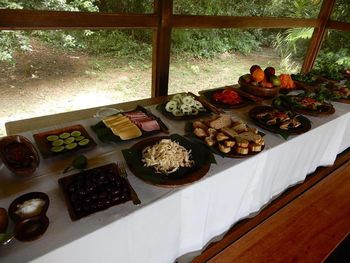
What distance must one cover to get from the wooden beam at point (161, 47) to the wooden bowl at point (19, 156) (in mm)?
1219

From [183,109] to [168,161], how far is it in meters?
0.50

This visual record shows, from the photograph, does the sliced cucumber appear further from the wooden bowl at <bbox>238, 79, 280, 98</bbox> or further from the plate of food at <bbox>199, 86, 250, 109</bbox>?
the wooden bowl at <bbox>238, 79, 280, 98</bbox>

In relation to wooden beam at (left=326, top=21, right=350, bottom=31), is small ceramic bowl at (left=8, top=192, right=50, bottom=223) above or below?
below

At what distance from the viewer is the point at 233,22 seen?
2227 millimetres

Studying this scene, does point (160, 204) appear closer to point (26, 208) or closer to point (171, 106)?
point (26, 208)

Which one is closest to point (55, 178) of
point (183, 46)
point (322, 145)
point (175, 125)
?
point (175, 125)

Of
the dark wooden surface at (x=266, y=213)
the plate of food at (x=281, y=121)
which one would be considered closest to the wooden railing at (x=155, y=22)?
the plate of food at (x=281, y=121)

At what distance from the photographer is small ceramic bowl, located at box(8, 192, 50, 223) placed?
720 mm

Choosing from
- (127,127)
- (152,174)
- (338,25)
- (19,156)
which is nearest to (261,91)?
(127,127)

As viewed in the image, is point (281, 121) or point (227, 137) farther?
point (281, 121)

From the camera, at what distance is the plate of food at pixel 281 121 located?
1.34 metres

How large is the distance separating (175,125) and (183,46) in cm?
276

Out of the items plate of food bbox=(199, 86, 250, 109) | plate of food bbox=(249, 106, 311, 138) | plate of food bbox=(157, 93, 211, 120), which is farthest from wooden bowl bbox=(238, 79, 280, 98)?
plate of food bbox=(157, 93, 211, 120)

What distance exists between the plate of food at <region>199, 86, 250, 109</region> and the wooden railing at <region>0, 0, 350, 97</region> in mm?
497
